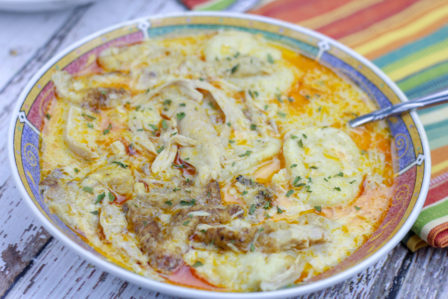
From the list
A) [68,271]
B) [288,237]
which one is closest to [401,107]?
[288,237]

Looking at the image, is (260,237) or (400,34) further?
(400,34)

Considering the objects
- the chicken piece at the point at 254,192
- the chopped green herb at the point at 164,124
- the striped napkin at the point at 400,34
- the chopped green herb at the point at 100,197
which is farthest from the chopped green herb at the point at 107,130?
the striped napkin at the point at 400,34

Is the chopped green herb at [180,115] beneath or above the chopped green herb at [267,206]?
above

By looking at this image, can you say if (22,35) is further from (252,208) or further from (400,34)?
(400,34)

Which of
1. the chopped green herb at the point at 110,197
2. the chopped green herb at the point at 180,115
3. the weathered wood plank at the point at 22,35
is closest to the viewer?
the chopped green herb at the point at 110,197

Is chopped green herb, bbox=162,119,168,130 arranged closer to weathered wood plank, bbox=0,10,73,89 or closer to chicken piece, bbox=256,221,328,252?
chicken piece, bbox=256,221,328,252

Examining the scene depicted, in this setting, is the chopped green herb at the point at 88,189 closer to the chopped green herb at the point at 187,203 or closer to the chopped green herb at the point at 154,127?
the chopped green herb at the point at 187,203

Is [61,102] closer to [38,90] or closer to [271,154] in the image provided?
[38,90]
